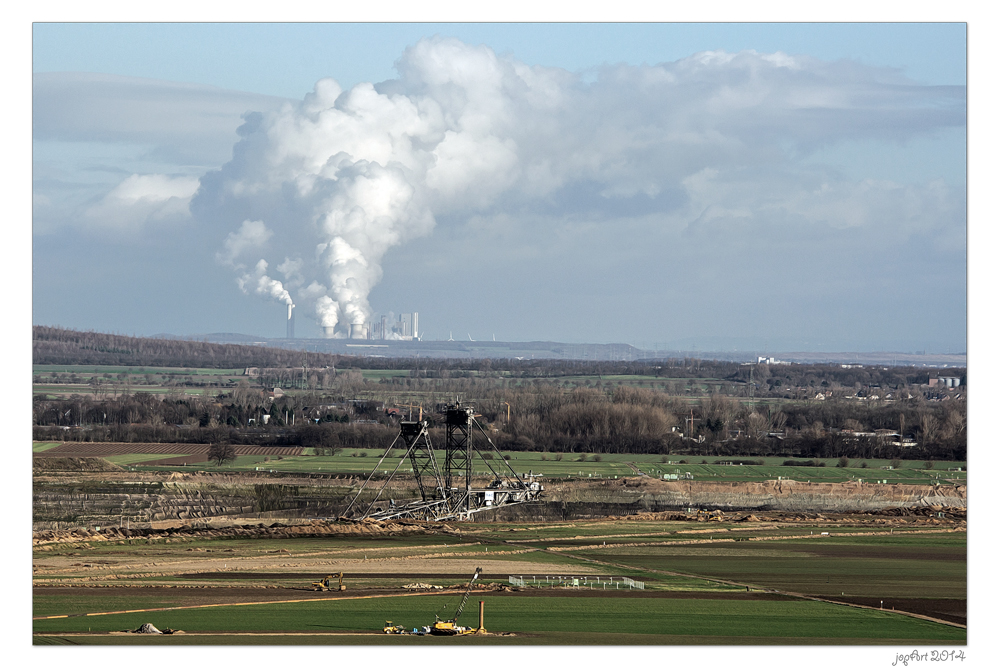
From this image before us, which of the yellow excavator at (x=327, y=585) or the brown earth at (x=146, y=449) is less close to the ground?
the brown earth at (x=146, y=449)

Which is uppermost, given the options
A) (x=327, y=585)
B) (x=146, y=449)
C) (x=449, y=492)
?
(x=146, y=449)

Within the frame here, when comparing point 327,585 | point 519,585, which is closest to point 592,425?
point 519,585

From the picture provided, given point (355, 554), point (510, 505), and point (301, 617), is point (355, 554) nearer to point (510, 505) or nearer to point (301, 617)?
point (301, 617)

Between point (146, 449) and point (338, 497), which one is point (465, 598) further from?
point (146, 449)

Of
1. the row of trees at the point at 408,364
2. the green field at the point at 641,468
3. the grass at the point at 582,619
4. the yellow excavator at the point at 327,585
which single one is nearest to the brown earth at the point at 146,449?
the green field at the point at 641,468

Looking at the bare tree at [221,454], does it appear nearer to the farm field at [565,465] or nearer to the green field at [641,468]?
the farm field at [565,465]

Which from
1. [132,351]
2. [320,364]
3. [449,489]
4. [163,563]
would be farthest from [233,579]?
[132,351]
